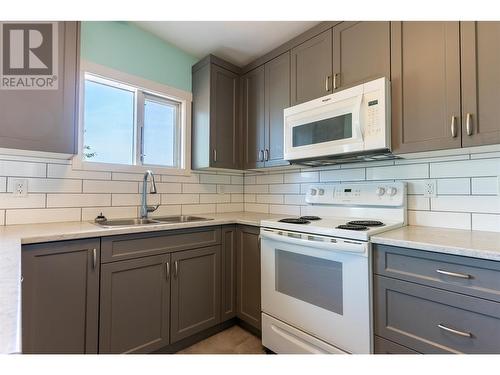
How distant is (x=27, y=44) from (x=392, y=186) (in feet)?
7.79

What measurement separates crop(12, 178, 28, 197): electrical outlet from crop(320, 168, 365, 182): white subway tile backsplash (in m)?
2.14

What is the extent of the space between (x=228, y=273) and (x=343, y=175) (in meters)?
1.23

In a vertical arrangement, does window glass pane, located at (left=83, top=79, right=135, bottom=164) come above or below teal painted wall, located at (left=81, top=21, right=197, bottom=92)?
below

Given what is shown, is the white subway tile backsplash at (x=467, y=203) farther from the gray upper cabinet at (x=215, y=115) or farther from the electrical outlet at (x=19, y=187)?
the electrical outlet at (x=19, y=187)

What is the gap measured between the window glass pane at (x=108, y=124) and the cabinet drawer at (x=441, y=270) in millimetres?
2003

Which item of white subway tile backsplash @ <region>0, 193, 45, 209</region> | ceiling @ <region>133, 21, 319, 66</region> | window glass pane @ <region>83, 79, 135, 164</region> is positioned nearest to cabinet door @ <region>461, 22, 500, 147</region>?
ceiling @ <region>133, 21, 319, 66</region>

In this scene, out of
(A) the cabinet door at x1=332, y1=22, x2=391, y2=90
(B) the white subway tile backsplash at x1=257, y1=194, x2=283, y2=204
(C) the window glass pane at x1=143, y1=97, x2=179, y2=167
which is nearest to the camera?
(A) the cabinet door at x1=332, y1=22, x2=391, y2=90

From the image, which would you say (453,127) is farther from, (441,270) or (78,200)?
(78,200)

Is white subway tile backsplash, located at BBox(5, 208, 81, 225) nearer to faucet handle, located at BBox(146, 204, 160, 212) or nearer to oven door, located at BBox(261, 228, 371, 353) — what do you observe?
faucet handle, located at BBox(146, 204, 160, 212)

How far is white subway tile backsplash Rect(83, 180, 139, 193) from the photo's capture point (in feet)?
6.25

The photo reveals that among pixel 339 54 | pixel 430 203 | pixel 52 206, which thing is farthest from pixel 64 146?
pixel 430 203

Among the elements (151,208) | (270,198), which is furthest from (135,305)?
(270,198)

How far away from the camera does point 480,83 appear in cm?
126
